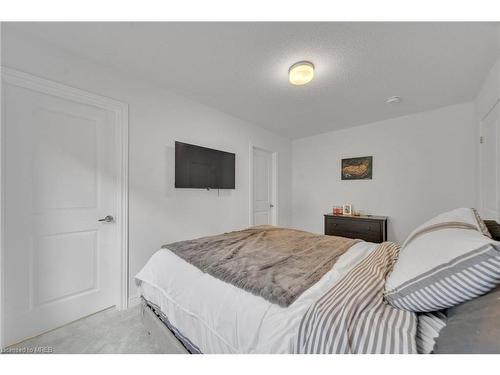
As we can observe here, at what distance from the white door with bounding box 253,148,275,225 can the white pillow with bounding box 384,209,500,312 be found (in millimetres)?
2785

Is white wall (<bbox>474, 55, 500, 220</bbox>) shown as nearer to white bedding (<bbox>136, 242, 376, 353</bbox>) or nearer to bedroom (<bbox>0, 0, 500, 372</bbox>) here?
bedroom (<bbox>0, 0, 500, 372</bbox>)

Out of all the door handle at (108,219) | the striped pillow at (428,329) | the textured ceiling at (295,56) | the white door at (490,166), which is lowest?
the striped pillow at (428,329)

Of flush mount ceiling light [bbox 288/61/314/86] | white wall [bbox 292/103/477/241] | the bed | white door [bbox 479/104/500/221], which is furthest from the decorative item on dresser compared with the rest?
flush mount ceiling light [bbox 288/61/314/86]

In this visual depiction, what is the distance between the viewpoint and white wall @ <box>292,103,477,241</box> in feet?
8.48

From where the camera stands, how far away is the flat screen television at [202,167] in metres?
2.33

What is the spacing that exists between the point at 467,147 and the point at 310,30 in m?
2.69

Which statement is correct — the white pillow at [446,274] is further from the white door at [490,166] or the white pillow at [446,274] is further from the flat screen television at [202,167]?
the flat screen television at [202,167]

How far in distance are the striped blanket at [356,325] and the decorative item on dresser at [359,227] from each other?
2.37m

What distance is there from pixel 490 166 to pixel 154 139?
3.54 meters

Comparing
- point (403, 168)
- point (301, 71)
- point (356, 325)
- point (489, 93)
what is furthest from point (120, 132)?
point (403, 168)

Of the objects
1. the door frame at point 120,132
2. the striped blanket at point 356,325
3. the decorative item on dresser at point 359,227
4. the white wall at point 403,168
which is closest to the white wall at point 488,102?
the white wall at point 403,168

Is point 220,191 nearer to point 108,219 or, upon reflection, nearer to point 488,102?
point 108,219
